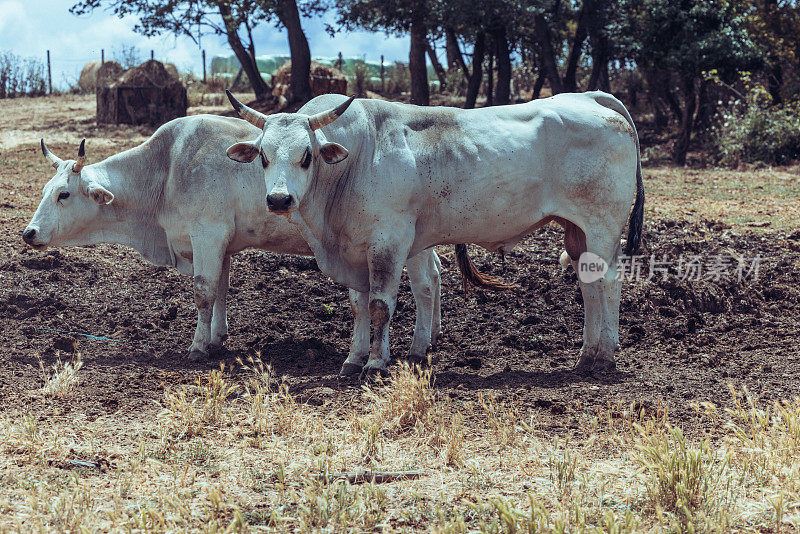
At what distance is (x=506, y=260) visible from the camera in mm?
8789

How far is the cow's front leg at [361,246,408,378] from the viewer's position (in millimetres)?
5855

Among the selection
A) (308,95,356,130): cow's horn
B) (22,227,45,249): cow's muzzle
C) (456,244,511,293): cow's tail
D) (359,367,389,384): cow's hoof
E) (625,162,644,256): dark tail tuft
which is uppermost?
(308,95,356,130): cow's horn

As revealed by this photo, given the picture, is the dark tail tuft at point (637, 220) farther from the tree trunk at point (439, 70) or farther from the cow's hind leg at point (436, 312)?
the tree trunk at point (439, 70)

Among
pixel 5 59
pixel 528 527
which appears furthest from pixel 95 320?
pixel 5 59

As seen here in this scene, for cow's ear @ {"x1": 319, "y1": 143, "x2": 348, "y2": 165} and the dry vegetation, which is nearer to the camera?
the dry vegetation

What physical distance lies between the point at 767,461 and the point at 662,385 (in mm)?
1618

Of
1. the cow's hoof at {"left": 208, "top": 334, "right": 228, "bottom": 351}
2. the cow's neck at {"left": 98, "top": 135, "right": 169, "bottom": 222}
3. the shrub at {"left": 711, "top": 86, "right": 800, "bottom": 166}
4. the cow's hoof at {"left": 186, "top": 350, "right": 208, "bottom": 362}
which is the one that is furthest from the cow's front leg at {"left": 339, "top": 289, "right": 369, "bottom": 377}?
the shrub at {"left": 711, "top": 86, "right": 800, "bottom": 166}

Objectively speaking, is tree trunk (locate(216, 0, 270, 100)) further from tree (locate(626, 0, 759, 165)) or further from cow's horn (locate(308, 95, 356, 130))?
cow's horn (locate(308, 95, 356, 130))

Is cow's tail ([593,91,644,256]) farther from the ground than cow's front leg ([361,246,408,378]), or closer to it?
farther from the ground

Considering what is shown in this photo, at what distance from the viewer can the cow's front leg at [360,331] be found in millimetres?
6180

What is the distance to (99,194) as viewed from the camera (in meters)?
6.86

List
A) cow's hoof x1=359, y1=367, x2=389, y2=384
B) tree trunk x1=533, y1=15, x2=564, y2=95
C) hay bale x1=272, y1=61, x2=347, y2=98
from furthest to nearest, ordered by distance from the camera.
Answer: hay bale x1=272, y1=61, x2=347, y2=98, tree trunk x1=533, y1=15, x2=564, y2=95, cow's hoof x1=359, y1=367, x2=389, y2=384

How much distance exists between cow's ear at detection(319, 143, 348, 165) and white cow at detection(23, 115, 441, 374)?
1.21m

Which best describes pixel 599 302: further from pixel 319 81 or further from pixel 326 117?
pixel 319 81
